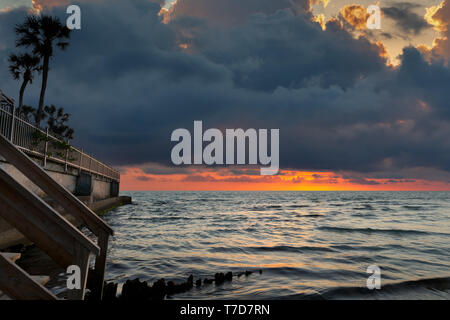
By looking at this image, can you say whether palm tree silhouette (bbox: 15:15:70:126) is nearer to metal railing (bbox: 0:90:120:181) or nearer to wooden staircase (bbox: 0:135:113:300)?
metal railing (bbox: 0:90:120:181)

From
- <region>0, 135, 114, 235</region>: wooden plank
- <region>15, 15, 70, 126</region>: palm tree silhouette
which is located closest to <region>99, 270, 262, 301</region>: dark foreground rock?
<region>0, 135, 114, 235</region>: wooden plank

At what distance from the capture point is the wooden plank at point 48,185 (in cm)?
374

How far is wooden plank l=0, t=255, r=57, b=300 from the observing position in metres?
Result: 2.97

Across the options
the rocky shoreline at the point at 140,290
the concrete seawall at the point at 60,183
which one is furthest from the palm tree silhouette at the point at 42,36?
the rocky shoreline at the point at 140,290

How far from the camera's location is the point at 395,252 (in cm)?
1381

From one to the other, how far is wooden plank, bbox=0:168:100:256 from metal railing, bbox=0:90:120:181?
30.5ft

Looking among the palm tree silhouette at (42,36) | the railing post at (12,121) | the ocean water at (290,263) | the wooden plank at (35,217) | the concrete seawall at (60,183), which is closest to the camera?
the wooden plank at (35,217)

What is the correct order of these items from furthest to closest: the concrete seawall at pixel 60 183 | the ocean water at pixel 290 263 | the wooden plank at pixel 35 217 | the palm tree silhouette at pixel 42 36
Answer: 1. the palm tree silhouette at pixel 42 36
2. the concrete seawall at pixel 60 183
3. the ocean water at pixel 290 263
4. the wooden plank at pixel 35 217

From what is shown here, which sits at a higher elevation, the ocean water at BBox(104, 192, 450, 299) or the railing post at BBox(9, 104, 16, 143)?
the railing post at BBox(9, 104, 16, 143)

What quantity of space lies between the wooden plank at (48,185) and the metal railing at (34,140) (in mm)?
8193

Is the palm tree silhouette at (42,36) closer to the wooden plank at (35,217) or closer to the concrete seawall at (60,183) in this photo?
the concrete seawall at (60,183)
